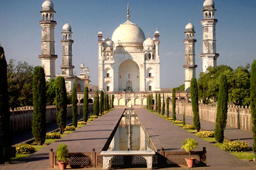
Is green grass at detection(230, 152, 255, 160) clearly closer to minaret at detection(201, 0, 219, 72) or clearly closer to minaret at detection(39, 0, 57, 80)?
minaret at detection(201, 0, 219, 72)

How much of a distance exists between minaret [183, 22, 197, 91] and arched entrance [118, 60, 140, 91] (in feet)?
28.3

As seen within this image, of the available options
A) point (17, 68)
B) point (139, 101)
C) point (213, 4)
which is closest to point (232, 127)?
point (17, 68)

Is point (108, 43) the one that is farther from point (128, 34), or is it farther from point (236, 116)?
point (236, 116)

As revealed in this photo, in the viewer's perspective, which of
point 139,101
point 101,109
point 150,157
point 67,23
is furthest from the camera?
point 67,23

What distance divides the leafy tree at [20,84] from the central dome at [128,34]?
27792mm

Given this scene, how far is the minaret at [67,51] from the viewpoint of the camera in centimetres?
4719

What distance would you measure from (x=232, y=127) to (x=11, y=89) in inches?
493

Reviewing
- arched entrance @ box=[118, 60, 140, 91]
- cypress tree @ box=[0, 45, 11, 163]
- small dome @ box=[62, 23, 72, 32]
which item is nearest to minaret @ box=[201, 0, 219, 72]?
arched entrance @ box=[118, 60, 140, 91]

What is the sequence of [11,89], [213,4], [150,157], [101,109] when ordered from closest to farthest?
[150,157] → [11,89] → [101,109] → [213,4]

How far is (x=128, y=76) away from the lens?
172 feet

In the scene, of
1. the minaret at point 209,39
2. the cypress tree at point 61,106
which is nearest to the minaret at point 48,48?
the minaret at point 209,39

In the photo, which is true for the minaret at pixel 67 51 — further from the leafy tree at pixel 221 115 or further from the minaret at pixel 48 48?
the leafy tree at pixel 221 115

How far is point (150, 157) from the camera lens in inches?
247

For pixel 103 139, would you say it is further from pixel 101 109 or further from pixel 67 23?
pixel 67 23
